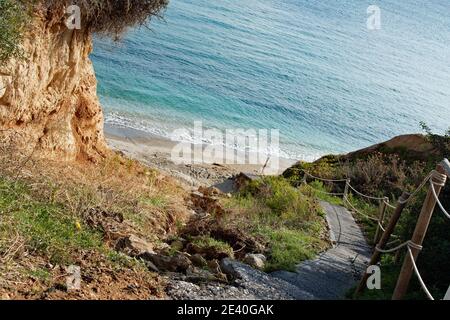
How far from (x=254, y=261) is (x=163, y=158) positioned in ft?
49.3

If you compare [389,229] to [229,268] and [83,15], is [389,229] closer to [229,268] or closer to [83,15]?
[229,268]

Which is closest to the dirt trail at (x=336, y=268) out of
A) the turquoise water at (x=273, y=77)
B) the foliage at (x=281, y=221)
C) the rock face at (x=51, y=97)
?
the foliage at (x=281, y=221)

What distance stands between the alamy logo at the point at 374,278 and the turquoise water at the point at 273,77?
9.00 metres

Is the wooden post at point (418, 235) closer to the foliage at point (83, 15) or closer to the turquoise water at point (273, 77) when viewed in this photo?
the foliage at point (83, 15)

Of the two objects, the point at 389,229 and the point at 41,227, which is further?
the point at 389,229

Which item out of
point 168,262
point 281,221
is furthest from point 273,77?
point 168,262

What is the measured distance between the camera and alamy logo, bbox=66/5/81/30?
1081cm

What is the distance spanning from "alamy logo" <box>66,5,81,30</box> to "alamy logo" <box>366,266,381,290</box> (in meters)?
7.61

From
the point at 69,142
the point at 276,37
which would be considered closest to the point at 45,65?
the point at 69,142

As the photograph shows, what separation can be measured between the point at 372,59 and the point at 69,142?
218 feet

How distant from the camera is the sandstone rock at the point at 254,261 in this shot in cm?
762

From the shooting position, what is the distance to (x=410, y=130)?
161ft

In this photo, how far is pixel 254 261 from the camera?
7.68 m

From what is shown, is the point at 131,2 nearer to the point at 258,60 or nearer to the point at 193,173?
the point at 193,173
